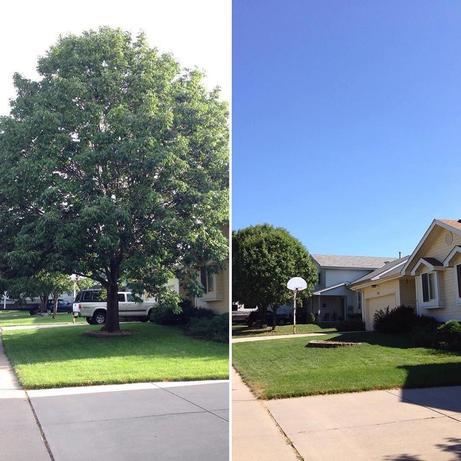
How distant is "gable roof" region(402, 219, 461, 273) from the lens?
114 inches

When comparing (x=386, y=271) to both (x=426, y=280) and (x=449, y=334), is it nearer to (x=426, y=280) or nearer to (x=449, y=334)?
(x=426, y=280)

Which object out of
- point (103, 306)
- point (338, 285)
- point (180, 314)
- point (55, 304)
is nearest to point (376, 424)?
point (338, 285)

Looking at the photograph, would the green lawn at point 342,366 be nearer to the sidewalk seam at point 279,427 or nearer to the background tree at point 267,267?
the sidewalk seam at point 279,427

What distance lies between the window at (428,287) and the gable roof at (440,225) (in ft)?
0.37

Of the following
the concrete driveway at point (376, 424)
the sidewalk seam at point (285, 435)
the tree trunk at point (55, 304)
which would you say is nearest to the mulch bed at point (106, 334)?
the tree trunk at point (55, 304)

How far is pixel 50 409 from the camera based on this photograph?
4.19 m

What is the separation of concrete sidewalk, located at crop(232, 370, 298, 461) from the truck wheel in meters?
3.42

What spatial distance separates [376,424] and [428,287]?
82 cm

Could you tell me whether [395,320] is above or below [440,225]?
below

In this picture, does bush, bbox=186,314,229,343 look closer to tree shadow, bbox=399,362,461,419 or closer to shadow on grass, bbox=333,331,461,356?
shadow on grass, bbox=333,331,461,356

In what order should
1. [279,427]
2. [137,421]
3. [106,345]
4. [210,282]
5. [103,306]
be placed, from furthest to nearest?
1. [103,306]
2. [106,345]
3. [210,282]
4. [137,421]
5. [279,427]

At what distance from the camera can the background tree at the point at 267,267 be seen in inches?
121

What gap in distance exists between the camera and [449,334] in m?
Answer: 2.80

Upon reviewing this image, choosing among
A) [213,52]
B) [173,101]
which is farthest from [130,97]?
[213,52]
